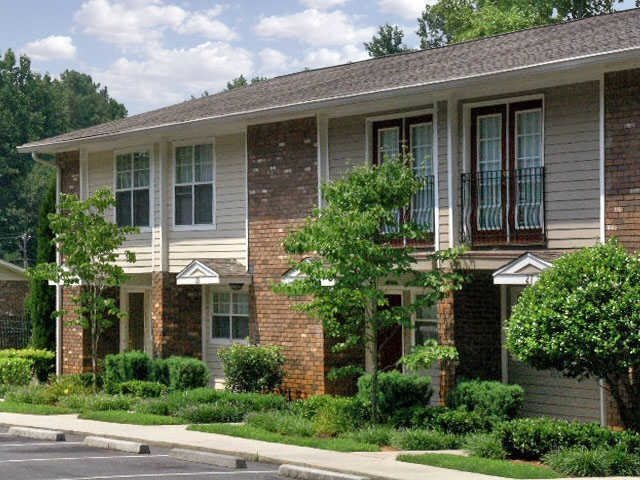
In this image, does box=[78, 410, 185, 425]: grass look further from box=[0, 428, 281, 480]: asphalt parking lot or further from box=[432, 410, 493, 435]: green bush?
box=[432, 410, 493, 435]: green bush

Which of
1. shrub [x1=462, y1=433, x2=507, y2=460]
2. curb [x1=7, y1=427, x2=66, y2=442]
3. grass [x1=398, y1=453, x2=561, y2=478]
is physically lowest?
curb [x1=7, y1=427, x2=66, y2=442]

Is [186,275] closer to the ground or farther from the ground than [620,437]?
farther from the ground

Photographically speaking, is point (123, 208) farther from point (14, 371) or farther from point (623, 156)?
point (623, 156)

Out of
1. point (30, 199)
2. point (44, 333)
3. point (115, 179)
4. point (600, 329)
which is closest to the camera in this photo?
point (600, 329)

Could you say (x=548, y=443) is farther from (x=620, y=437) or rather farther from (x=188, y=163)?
(x=188, y=163)

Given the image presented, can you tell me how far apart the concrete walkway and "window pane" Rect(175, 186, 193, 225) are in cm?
582

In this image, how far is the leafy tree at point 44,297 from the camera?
31.0 meters

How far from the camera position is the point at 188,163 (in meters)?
27.3

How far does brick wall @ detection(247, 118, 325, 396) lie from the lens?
24.1 meters

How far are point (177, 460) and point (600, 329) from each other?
20.1 ft

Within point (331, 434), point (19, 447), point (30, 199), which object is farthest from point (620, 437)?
point (30, 199)

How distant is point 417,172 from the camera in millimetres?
22359

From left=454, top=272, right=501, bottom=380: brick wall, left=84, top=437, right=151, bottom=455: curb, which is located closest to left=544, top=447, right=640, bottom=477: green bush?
left=454, top=272, right=501, bottom=380: brick wall

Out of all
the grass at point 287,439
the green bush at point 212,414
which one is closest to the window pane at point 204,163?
the green bush at point 212,414
